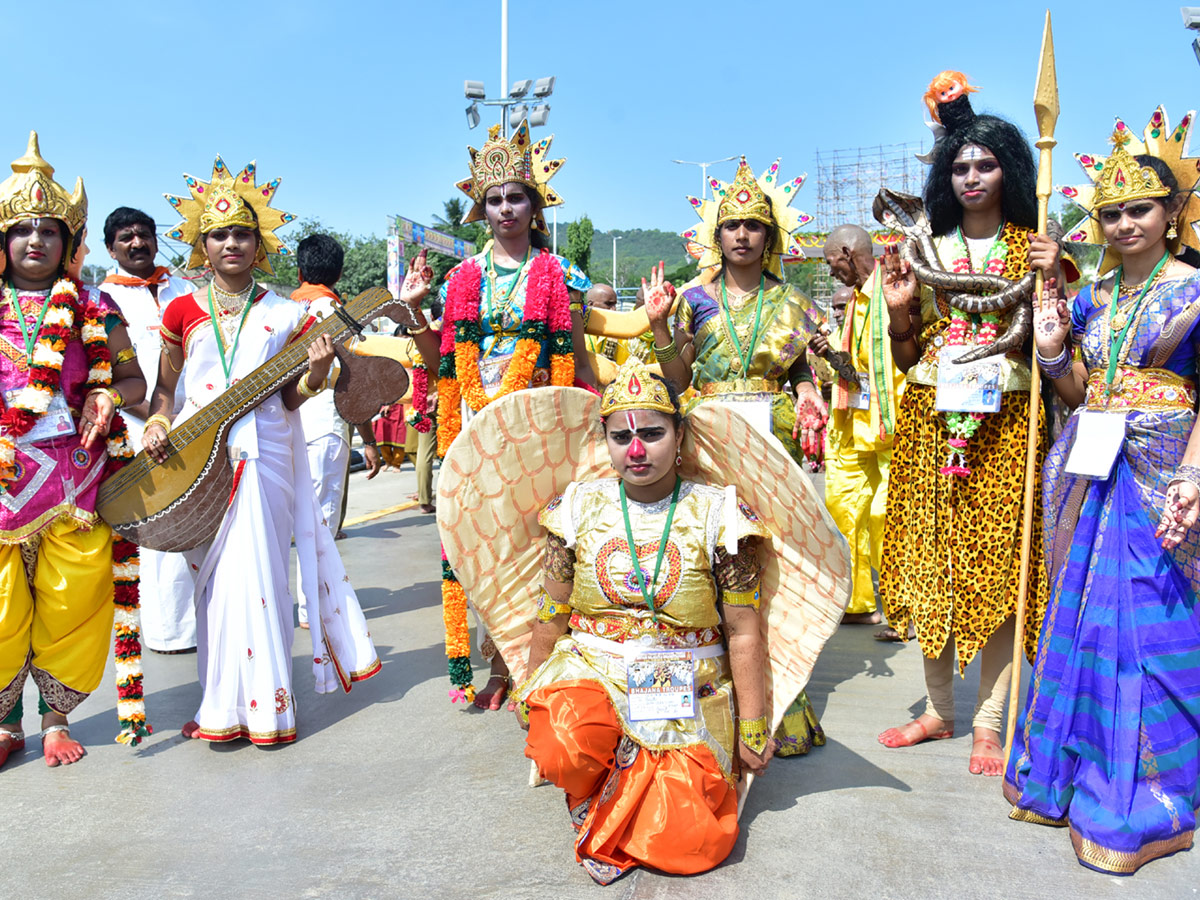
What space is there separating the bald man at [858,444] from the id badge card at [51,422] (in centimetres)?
401

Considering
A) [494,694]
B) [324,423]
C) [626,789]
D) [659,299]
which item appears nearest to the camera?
[626,789]

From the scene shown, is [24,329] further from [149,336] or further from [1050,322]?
[1050,322]

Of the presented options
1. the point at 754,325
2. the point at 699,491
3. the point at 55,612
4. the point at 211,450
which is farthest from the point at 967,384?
the point at 55,612

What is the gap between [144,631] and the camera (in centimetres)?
538

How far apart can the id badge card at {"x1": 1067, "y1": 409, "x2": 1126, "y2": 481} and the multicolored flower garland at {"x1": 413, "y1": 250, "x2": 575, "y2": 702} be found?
2048 millimetres

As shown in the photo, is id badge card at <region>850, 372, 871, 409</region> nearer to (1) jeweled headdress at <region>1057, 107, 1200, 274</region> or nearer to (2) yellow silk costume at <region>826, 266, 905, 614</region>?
(2) yellow silk costume at <region>826, 266, 905, 614</region>

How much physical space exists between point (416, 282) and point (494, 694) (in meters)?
1.94

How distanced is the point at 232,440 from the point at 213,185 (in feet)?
3.69

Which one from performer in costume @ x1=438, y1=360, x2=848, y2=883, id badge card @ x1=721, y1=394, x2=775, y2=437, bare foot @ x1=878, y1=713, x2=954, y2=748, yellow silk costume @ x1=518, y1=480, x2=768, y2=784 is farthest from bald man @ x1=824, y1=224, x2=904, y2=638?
yellow silk costume @ x1=518, y1=480, x2=768, y2=784

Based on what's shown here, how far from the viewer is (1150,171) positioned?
3.09 m

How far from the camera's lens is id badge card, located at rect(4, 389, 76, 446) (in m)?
3.70

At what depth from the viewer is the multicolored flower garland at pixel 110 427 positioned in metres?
3.68

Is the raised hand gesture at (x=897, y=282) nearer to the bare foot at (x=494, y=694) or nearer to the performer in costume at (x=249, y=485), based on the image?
the performer in costume at (x=249, y=485)

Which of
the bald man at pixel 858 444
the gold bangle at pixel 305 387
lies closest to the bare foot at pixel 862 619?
the bald man at pixel 858 444
